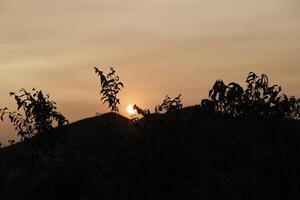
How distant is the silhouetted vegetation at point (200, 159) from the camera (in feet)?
52.0

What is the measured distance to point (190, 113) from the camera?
1717 cm

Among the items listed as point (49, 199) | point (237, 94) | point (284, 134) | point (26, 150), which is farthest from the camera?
point (26, 150)

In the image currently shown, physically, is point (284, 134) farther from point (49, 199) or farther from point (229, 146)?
point (49, 199)

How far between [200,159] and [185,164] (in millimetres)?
434

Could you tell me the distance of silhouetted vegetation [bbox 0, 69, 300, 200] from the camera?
15.9 metres

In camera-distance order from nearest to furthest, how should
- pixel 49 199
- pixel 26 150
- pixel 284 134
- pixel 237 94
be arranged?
pixel 237 94
pixel 284 134
pixel 49 199
pixel 26 150

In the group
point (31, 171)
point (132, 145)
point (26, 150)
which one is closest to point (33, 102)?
point (26, 150)

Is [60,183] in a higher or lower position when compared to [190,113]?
lower

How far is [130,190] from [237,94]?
395 centimetres

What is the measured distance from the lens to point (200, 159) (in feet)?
52.2

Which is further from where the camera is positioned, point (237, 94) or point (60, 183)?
point (60, 183)

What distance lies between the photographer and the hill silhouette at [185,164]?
16.0 m

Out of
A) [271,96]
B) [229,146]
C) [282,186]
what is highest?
[271,96]

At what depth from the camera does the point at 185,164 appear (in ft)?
52.3
